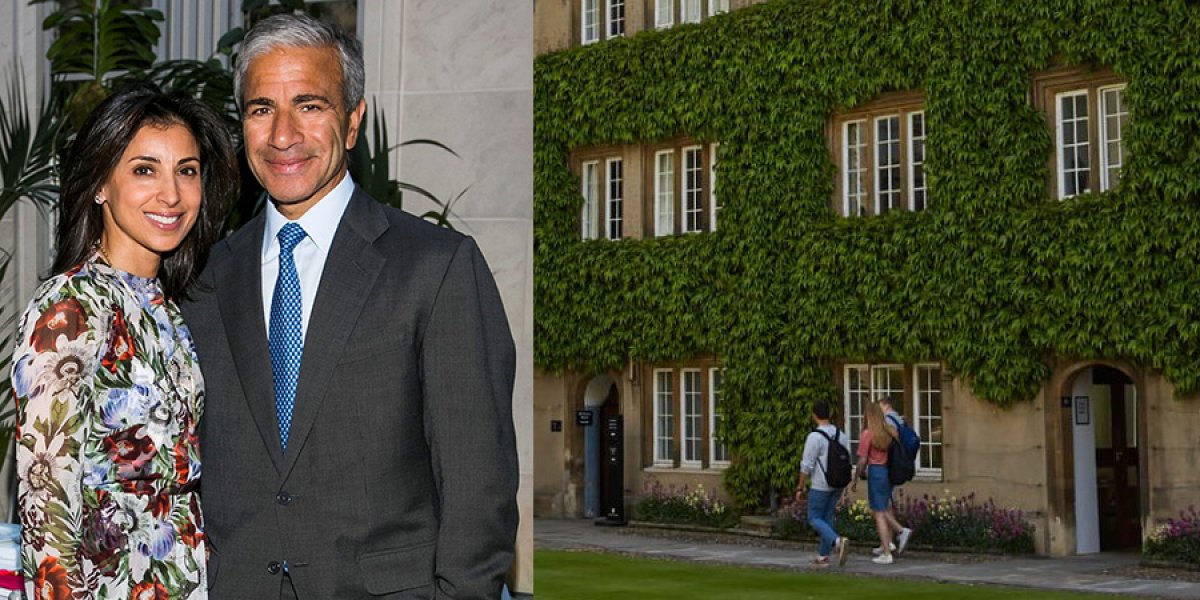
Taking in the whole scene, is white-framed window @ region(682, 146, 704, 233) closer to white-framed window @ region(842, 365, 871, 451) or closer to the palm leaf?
white-framed window @ region(842, 365, 871, 451)

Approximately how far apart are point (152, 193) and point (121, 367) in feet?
0.75

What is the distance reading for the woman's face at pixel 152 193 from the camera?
6.77 ft

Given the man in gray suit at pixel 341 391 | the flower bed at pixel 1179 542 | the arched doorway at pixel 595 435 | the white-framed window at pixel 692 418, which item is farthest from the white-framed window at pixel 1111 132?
the man in gray suit at pixel 341 391

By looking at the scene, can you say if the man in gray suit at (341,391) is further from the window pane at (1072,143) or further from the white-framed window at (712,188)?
the white-framed window at (712,188)

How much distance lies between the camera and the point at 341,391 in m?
1.91

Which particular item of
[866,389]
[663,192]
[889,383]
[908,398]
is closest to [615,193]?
[663,192]

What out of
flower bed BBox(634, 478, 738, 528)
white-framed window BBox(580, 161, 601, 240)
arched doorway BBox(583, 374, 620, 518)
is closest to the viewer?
flower bed BBox(634, 478, 738, 528)

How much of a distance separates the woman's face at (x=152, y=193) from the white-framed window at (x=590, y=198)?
1951cm

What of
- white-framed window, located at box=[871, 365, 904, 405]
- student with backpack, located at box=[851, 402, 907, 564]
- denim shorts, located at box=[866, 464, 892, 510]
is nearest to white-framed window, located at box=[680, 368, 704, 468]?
white-framed window, located at box=[871, 365, 904, 405]

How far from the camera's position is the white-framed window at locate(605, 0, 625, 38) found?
22641mm

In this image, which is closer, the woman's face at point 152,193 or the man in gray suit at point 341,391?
the man in gray suit at point 341,391

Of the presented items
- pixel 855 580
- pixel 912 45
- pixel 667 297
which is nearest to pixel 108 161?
pixel 855 580

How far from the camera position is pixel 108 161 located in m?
2.06

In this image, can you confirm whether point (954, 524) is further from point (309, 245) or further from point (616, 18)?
point (309, 245)
